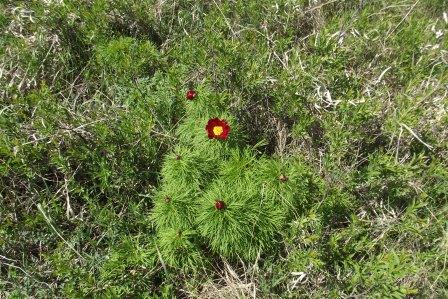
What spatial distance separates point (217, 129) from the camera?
245 centimetres

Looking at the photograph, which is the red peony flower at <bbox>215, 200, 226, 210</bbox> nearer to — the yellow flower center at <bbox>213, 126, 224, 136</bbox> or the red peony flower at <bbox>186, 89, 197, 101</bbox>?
the yellow flower center at <bbox>213, 126, 224, 136</bbox>

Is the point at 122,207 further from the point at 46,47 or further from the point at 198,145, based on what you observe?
the point at 46,47

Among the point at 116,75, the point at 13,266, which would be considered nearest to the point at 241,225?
the point at 13,266

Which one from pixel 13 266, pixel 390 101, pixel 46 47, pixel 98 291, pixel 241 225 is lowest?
pixel 390 101

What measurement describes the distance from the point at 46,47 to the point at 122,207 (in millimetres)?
1432

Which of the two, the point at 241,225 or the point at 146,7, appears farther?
the point at 146,7

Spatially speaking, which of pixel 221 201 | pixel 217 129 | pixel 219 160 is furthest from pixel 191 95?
pixel 221 201

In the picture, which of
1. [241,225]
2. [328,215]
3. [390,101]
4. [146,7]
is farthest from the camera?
[146,7]

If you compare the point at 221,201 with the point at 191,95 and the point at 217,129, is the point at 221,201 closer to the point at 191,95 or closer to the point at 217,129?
the point at 217,129

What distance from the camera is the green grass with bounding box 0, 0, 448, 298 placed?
2.36 meters

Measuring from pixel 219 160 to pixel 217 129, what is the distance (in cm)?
20

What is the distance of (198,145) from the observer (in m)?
2.55

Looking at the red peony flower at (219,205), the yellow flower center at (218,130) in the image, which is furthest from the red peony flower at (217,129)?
the red peony flower at (219,205)

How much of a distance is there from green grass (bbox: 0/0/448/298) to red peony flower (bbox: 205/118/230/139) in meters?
0.09
